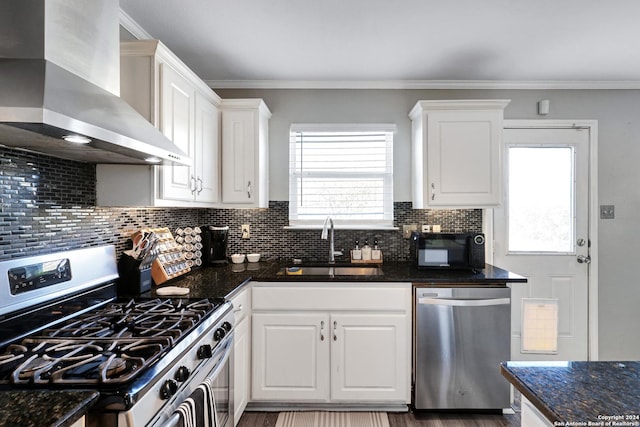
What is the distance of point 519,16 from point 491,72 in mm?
807

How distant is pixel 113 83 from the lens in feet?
4.76

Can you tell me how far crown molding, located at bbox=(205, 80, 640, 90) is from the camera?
2863 mm

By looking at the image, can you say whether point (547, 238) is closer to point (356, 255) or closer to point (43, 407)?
point (356, 255)

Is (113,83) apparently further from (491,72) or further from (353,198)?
(491,72)

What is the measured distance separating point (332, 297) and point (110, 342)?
135cm

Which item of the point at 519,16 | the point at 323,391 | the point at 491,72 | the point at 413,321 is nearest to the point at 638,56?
the point at 491,72

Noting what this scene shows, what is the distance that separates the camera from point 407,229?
2902 mm

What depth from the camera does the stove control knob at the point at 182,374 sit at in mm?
1171

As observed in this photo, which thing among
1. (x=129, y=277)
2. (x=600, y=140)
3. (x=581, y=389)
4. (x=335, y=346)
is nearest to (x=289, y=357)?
(x=335, y=346)

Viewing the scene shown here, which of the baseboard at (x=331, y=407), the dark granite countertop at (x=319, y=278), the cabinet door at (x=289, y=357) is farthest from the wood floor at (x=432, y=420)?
the dark granite countertop at (x=319, y=278)

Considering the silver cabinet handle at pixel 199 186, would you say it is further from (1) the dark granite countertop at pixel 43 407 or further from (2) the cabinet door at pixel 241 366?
(1) the dark granite countertop at pixel 43 407

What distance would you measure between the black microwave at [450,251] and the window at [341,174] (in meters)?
0.49

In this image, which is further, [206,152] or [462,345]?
[206,152]

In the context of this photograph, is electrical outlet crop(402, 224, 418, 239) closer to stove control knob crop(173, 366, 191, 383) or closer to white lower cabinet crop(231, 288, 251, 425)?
white lower cabinet crop(231, 288, 251, 425)
